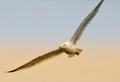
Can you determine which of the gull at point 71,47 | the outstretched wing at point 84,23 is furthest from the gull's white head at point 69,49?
the outstretched wing at point 84,23

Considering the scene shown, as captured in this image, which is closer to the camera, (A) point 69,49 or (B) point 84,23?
(A) point 69,49

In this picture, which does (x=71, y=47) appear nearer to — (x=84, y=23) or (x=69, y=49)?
(x=69, y=49)

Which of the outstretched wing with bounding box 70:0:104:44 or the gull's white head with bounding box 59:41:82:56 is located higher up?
the outstretched wing with bounding box 70:0:104:44

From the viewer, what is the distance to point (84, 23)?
1879 millimetres

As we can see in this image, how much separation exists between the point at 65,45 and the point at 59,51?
0.45 ft

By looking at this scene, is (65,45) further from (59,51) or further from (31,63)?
(31,63)

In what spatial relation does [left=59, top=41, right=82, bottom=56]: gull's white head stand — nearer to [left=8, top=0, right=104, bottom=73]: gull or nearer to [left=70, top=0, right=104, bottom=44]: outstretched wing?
[left=8, top=0, right=104, bottom=73]: gull

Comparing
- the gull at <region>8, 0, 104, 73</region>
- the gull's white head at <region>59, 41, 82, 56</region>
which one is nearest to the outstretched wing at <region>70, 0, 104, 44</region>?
the gull at <region>8, 0, 104, 73</region>

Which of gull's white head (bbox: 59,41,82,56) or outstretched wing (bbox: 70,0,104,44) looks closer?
gull's white head (bbox: 59,41,82,56)

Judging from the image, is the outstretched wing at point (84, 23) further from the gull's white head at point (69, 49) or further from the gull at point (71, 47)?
the gull's white head at point (69, 49)

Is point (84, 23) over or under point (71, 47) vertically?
over

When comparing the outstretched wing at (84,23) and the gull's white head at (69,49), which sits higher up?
the outstretched wing at (84,23)

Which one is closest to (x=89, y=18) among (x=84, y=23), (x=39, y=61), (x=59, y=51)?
(x=84, y=23)

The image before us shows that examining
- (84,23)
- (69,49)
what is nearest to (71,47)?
(69,49)
